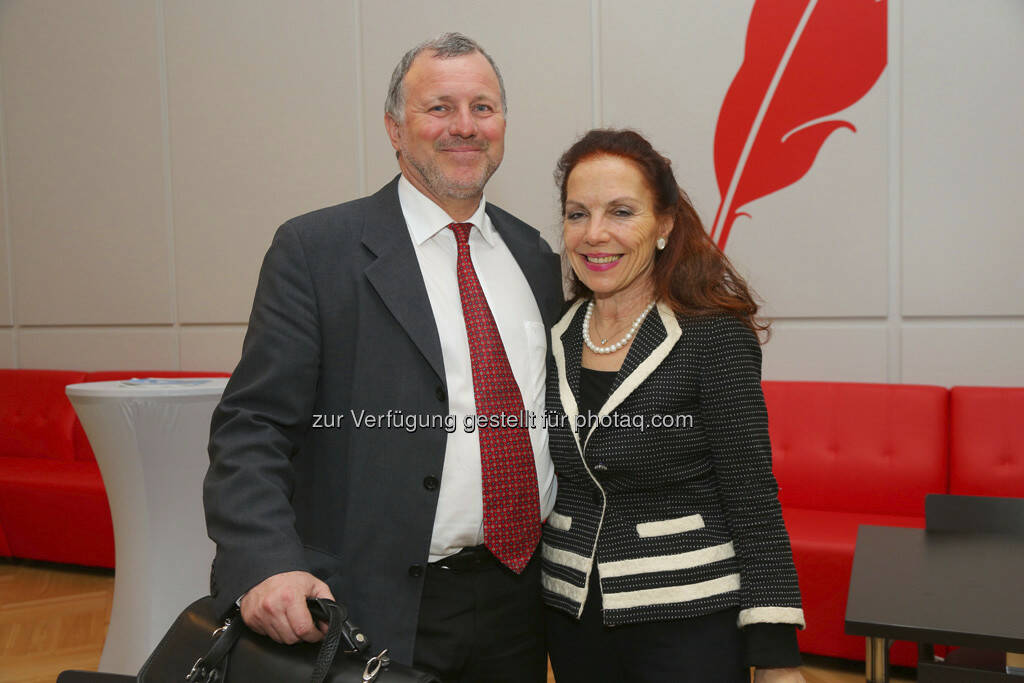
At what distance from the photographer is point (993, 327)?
3.55m

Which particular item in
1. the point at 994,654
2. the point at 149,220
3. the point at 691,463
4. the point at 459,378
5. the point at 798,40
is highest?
the point at 798,40

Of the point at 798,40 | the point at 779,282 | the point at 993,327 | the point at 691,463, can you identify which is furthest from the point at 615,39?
the point at 691,463

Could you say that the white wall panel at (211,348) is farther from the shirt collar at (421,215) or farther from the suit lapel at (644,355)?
the suit lapel at (644,355)

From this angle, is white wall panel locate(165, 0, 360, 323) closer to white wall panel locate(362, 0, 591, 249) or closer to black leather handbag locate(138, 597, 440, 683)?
white wall panel locate(362, 0, 591, 249)

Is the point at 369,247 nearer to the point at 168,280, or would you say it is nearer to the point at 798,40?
the point at 798,40

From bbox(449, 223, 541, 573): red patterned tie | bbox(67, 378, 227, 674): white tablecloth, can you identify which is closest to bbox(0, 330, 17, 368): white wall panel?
bbox(67, 378, 227, 674): white tablecloth

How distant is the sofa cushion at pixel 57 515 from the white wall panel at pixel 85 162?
1.25 meters

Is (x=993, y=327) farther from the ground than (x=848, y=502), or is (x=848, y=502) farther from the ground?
(x=993, y=327)

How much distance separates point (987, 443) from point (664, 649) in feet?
7.92

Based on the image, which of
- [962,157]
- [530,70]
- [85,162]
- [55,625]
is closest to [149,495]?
[55,625]

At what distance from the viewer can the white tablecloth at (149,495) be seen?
2781 mm

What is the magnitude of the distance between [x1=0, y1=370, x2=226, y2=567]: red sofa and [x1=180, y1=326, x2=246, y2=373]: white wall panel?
389mm

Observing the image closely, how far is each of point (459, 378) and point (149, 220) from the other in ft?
14.4

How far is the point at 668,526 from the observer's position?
151 cm
